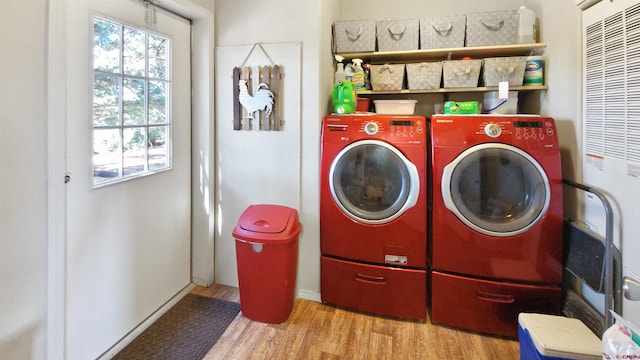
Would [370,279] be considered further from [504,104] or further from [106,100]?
[106,100]

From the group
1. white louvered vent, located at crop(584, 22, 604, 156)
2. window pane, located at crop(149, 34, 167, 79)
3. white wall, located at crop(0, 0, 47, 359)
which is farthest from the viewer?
window pane, located at crop(149, 34, 167, 79)

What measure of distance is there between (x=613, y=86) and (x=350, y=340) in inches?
74.6

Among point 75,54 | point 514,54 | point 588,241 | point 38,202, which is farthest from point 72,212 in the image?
point 514,54

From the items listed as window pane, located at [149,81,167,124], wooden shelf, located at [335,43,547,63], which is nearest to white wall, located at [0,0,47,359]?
window pane, located at [149,81,167,124]

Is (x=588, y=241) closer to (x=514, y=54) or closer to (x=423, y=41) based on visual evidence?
(x=514, y=54)

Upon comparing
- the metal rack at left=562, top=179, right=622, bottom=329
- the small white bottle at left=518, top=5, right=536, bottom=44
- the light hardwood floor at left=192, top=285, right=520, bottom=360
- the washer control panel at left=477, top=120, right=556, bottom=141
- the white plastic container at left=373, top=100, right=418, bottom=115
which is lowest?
the light hardwood floor at left=192, top=285, right=520, bottom=360

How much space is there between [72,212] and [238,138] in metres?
1.11

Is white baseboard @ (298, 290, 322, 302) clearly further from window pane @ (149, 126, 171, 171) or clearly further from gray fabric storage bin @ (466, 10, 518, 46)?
gray fabric storage bin @ (466, 10, 518, 46)

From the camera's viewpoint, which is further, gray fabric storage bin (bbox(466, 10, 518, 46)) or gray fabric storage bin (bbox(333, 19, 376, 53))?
gray fabric storage bin (bbox(333, 19, 376, 53))

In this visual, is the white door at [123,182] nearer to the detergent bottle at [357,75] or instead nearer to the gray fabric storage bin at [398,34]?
the detergent bottle at [357,75]

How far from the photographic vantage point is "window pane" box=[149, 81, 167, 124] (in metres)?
1.89

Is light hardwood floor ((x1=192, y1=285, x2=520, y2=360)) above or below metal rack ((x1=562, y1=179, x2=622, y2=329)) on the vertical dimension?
below

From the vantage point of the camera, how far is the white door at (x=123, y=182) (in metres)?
1.44

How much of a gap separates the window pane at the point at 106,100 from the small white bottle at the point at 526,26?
7.91 ft
